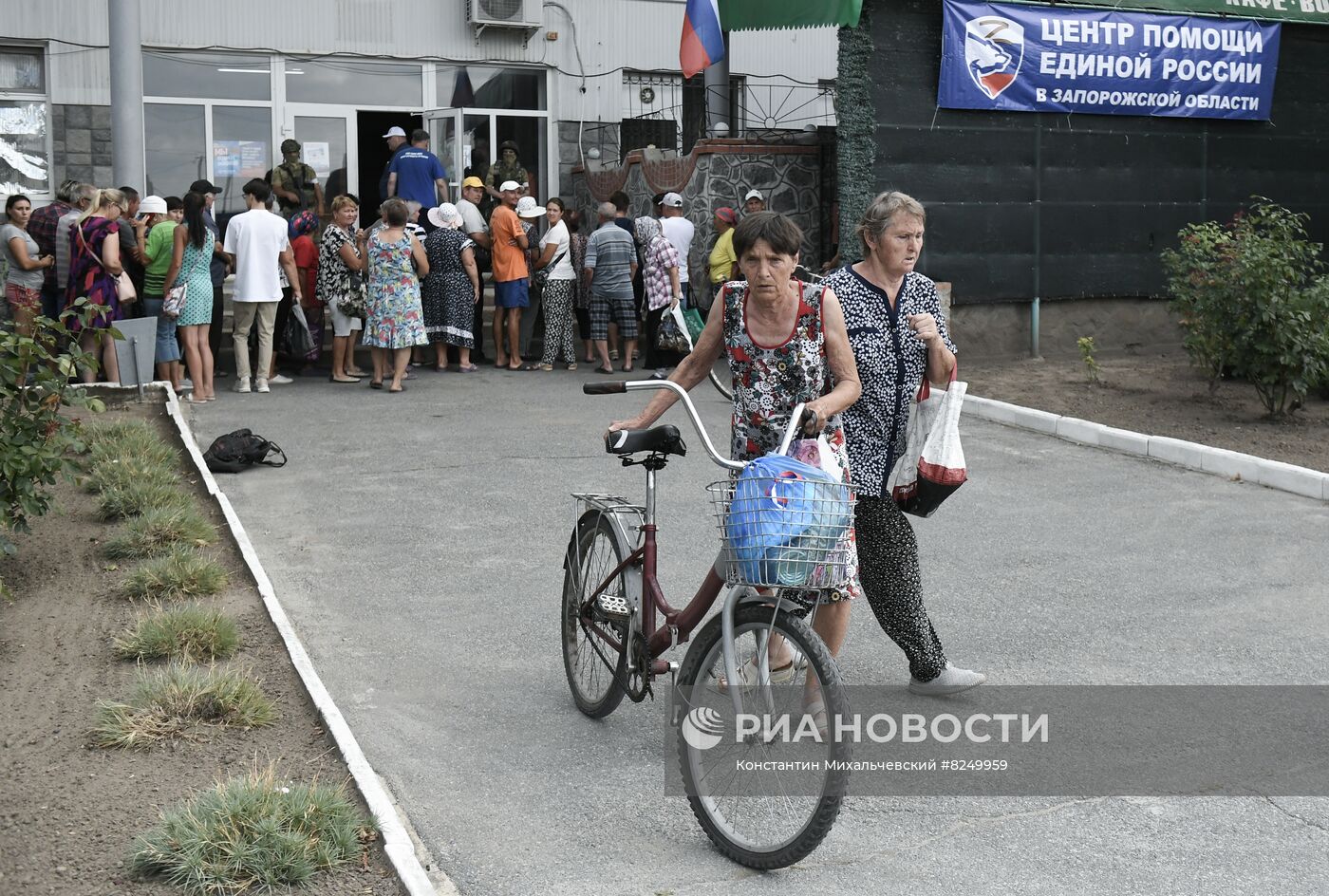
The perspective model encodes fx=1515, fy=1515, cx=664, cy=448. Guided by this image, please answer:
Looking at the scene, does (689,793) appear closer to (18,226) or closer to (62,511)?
(62,511)

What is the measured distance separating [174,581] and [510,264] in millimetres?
9585

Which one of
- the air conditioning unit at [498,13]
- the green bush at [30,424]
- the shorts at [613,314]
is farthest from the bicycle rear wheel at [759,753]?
the air conditioning unit at [498,13]

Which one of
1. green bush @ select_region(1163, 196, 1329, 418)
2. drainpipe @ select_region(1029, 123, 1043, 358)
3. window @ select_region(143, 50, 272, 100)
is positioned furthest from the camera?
window @ select_region(143, 50, 272, 100)

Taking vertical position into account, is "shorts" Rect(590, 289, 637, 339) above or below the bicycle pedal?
above

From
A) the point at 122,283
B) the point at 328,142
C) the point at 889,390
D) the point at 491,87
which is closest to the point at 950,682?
the point at 889,390

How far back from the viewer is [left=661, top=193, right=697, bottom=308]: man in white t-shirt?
16.5 m

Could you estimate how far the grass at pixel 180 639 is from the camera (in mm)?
6284

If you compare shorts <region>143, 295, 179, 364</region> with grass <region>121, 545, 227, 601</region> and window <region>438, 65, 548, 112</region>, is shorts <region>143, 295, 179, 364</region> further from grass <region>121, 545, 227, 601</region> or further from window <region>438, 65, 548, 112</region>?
window <region>438, 65, 548, 112</region>

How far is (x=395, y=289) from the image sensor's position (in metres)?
14.8

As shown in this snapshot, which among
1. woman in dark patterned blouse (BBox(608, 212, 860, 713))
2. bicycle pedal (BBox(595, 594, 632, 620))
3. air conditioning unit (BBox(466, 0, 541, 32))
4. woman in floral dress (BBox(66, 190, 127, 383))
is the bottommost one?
bicycle pedal (BBox(595, 594, 632, 620))

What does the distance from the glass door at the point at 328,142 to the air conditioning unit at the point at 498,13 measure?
7.60 feet

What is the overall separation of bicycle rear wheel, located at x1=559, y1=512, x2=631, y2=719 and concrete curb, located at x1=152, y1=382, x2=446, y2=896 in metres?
0.88

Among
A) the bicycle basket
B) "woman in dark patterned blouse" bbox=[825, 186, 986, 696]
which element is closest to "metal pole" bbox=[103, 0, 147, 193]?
"woman in dark patterned blouse" bbox=[825, 186, 986, 696]

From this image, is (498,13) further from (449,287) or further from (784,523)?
(784,523)
